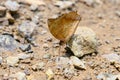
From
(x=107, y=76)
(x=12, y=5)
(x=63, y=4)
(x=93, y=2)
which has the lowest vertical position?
(x=107, y=76)

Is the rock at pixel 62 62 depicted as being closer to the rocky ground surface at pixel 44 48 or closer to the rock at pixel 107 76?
the rocky ground surface at pixel 44 48

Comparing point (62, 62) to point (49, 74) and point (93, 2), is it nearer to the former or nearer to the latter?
point (49, 74)

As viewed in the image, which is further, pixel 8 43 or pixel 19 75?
pixel 8 43

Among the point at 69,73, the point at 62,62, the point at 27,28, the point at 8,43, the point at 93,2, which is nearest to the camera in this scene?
the point at 69,73

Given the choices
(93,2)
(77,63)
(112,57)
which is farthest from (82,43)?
(93,2)

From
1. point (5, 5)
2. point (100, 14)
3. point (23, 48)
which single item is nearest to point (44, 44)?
point (23, 48)

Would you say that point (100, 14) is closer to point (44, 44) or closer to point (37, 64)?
point (44, 44)

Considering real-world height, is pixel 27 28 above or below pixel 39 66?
above
